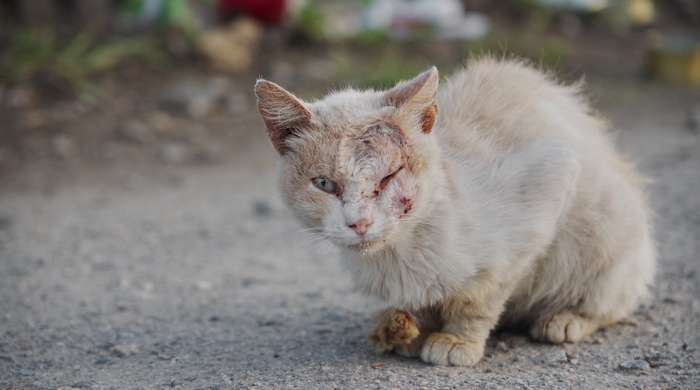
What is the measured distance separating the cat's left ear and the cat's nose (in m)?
0.47

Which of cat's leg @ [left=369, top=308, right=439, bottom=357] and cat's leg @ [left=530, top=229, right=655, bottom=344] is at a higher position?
cat's leg @ [left=530, top=229, right=655, bottom=344]

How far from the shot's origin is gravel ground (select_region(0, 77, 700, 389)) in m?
3.56

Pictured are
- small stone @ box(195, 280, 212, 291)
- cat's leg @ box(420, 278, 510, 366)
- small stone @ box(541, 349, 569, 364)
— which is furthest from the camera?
small stone @ box(195, 280, 212, 291)

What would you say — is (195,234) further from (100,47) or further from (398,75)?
(100,47)

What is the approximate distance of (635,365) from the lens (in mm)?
3609

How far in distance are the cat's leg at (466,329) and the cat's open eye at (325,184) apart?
0.79 meters

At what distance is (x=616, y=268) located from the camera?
3.91 m

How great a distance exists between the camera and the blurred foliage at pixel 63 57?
27.3 ft

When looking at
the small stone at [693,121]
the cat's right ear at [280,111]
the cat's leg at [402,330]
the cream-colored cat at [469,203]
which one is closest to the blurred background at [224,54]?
the small stone at [693,121]

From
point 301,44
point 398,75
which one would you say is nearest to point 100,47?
point 301,44

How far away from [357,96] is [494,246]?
81cm

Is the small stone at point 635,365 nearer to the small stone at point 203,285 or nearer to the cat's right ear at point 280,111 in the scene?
the cat's right ear at point 280,111

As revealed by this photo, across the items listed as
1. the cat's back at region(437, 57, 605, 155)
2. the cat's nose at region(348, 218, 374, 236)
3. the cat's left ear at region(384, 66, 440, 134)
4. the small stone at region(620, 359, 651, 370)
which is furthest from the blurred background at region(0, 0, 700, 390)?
the cat's left ear at region(384, 66, 440, 134)

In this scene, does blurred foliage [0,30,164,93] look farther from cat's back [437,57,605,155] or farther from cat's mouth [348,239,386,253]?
cat's mouth [348,239,386,253]
